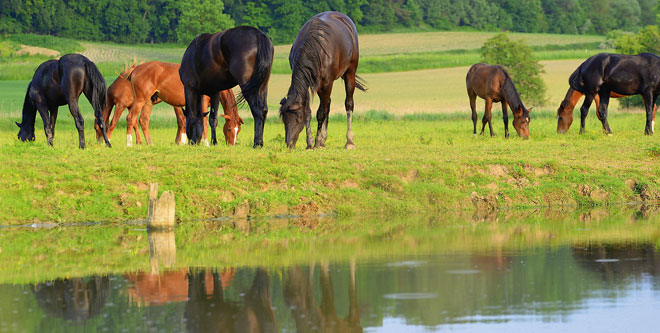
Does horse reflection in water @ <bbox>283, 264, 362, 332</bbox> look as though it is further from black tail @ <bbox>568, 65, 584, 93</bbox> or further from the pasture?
black tail @ <bbox>568, 65, 584, 93</bbox>

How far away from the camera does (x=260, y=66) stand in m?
17.5

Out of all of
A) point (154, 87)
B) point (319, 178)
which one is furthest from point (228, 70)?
point (154, 87)

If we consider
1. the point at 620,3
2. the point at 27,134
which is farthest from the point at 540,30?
the point at 27,134

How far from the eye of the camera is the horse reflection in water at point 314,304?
319 inches

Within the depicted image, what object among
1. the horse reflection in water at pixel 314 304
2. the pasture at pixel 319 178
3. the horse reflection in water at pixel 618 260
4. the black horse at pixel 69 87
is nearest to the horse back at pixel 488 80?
the pasture at pixel 319 178

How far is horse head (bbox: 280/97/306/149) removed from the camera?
1739 cm

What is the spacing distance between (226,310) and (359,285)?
1.63 metres

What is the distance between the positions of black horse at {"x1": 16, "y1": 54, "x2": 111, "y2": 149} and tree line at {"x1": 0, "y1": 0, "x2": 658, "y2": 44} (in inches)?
3266

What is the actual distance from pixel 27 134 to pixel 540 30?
119m

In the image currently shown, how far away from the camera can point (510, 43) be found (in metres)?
50.3

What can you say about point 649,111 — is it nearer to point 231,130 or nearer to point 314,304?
point 231,130

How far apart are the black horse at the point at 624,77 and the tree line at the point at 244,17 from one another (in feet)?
259

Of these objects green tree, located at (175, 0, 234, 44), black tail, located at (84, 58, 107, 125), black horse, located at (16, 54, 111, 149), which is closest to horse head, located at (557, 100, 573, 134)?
black horse, located at (16, 54, 111, 149)

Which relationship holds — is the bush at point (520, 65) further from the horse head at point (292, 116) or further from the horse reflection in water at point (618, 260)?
the horse reflection in water at point (618, 260)
